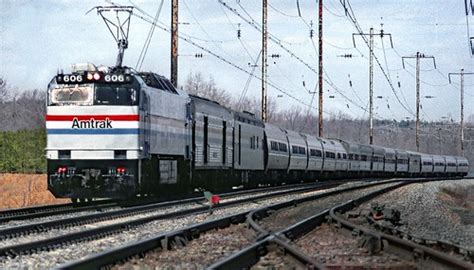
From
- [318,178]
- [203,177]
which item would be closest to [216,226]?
[203,177]

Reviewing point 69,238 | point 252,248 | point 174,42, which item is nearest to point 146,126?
point 69,238

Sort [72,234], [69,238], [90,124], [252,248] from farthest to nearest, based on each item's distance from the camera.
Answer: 1. [90,124]
2. [72,234]
3. [69,238]
4. [252,248]

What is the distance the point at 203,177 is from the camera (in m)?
28.3

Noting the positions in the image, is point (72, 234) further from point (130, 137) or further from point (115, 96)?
point (115, 96)

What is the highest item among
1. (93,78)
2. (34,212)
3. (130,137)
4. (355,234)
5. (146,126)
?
(93,78)

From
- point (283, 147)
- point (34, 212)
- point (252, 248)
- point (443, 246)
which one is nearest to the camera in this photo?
point (252, 248)

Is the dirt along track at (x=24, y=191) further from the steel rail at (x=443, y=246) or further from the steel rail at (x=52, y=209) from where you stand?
the steel rail at (x=443, y=246)

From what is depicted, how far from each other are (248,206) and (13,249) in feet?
43.2

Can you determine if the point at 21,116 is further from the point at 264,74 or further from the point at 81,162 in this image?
the point at 81,162

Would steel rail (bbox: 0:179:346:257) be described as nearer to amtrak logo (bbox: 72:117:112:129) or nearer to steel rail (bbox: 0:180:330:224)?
steel rail (bbox: 0:180:330:224)

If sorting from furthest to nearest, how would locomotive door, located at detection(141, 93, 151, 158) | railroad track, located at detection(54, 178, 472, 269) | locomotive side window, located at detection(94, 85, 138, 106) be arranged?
locomotive door, located at detection(141, 93, 151, 158) → locomotive side window, located at detection(94, 85, 138, 106) → railroad track, located at detection(54, 178, 472, 269)

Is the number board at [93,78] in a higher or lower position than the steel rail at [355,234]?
higher

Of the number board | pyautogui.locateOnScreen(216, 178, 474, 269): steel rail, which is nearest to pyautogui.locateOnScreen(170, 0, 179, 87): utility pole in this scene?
the number board

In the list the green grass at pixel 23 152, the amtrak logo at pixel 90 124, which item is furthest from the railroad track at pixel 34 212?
the green grass at pixel 23 152
